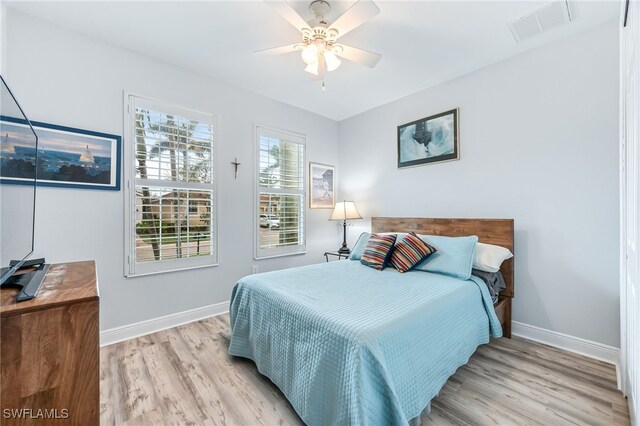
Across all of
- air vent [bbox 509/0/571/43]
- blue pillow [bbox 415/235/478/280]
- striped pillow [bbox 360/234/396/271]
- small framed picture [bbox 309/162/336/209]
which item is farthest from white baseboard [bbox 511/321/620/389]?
small framed picture [bbox 309/162/336/209]

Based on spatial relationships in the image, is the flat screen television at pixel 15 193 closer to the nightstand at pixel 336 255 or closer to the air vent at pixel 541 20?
the nightstand at pixel 336 255

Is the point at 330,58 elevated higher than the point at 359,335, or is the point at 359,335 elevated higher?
the point at 330,58

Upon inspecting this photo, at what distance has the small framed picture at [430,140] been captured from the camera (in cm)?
299

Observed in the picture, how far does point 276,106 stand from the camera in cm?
360

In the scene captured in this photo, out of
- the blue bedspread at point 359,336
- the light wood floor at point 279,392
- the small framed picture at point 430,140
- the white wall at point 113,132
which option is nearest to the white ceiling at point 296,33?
the white wall at point 113,132

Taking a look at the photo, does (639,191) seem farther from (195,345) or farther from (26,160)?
(195,345)

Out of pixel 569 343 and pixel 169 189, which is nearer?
pixel 569 343

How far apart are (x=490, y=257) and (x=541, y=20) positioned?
190 cm

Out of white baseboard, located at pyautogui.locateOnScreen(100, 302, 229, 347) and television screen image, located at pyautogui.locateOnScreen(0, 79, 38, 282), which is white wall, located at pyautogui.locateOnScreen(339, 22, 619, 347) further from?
television screen image, located at pyautogui.locateOnScreen(0, 79, 38, 282)

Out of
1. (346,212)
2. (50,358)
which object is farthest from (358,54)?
(50,358)

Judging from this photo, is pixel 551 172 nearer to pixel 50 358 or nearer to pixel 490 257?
pixel 490 257

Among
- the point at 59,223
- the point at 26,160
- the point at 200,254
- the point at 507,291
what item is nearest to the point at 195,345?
the point at 200,254

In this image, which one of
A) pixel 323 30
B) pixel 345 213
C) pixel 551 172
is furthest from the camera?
pixel 345 213

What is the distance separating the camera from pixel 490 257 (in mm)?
2309
